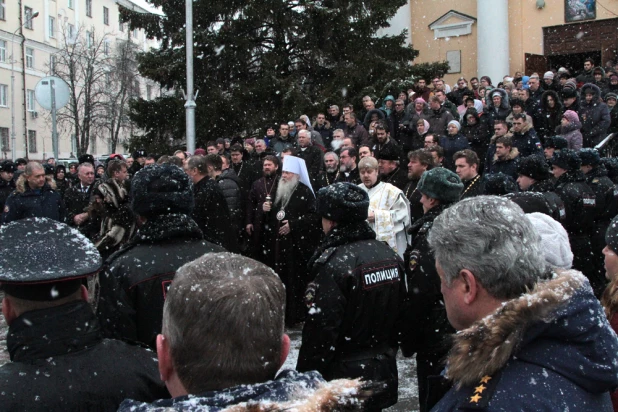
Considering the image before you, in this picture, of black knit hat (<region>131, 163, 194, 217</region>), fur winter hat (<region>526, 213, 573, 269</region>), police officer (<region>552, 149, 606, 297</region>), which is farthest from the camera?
police officer (<region>552, 149, 606, 297</region>)

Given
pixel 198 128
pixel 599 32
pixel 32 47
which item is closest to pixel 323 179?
pixel 198 128

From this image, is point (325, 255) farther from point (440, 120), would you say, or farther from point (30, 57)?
point (30, 57)

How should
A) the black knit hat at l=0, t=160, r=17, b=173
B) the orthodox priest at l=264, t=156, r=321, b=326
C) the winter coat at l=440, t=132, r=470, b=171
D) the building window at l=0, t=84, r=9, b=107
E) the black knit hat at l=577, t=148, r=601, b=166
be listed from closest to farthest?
1. the black knit hat at l=577, t=148, r=601, b=166
2. the orthodox priest at l=264, t=156, r=321, b=326
3. the winter coat at l=440, t=132, r=470, b=171
4. the black knit hat at l=0, t=160, r=17, b=173
5. the building window at l=0, t=84, r=9, b=107

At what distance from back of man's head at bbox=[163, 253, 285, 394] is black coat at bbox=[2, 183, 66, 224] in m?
7.67

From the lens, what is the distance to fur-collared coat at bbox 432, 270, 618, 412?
1639mm

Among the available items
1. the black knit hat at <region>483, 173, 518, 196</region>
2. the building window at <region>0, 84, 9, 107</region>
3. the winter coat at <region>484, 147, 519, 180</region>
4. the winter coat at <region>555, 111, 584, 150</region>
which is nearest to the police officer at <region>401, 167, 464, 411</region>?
the black knit hat at <region>483, 173, 518, 196</region>

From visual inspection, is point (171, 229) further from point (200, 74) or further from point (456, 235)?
point (200, 74)

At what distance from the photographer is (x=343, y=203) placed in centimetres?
397

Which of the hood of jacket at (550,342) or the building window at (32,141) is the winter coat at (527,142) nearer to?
the hood of jacket at (550,342)

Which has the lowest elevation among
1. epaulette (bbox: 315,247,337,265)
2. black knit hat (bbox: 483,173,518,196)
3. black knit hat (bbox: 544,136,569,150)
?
epaulette (bbox: 315,247,337,265)

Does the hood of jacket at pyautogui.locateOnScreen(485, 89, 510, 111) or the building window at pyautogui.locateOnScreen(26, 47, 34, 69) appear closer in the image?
the hood of jacket at pyautogui.locateOnScreen(485, 89, 510, 111)

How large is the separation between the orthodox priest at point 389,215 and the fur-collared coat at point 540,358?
4.45 meters

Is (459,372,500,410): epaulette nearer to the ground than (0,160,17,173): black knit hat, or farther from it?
nearer to the ground

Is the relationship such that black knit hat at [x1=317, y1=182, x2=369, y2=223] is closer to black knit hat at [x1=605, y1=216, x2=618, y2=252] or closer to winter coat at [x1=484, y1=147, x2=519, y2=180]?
black knit hat at [x1=605, y1=216, x2=618, y2=252]
